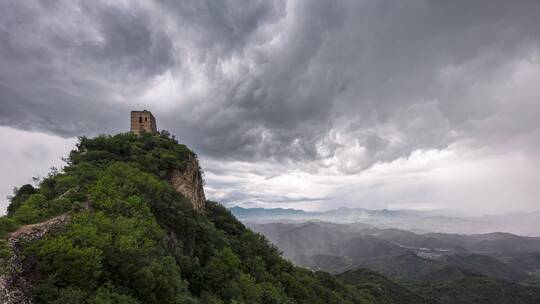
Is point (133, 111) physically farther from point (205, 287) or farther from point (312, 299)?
point (312, 299)

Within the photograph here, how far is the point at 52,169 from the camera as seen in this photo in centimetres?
3600

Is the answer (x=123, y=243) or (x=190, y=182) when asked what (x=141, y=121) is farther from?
(x=123, y=243)

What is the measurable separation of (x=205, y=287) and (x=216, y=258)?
249 inches

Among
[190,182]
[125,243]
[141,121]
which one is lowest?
[125,243]

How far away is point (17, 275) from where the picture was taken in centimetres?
1359

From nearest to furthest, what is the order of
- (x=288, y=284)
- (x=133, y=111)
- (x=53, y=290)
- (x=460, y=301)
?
(x=53, y=290), (x=288, y=284), (x=133, y=111), (x=460, y=301)

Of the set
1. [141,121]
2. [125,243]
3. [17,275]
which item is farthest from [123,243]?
[141,121]

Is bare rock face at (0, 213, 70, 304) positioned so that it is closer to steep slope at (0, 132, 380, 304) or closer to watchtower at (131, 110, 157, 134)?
steep slope at (0, 132, 380, 304)

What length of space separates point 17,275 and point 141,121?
58501mm

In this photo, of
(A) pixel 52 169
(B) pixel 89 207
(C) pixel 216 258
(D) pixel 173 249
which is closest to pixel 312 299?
(C) pixel 216 258

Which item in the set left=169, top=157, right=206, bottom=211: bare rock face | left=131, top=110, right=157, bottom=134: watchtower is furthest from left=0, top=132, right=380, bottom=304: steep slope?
left=131, top=110, right=157, bottom=134: watchtower

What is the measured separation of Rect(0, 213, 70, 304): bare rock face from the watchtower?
52.5m

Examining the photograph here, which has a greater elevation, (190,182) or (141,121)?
(141,121)

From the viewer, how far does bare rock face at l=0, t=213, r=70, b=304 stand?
12414 millimetres
